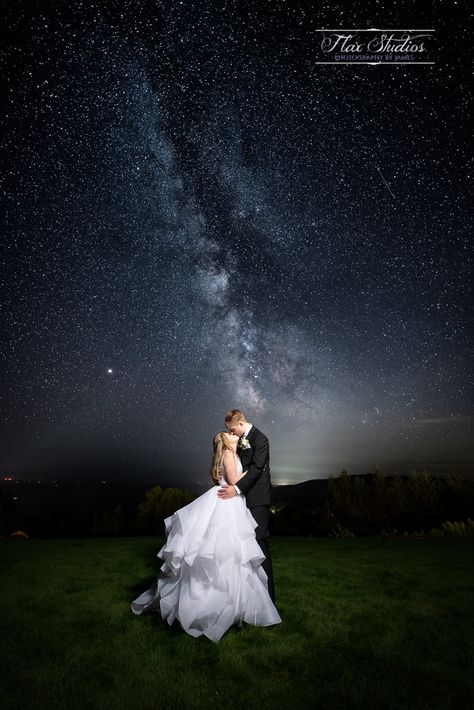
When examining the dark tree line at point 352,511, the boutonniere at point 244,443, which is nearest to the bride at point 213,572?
the boutonniere at point 244,443

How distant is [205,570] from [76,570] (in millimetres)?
4672

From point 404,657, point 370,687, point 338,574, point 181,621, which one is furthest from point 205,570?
point 338,574

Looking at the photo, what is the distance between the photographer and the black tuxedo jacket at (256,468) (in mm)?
5290

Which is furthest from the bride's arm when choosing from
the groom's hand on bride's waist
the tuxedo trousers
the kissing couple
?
the tuxedo trousers

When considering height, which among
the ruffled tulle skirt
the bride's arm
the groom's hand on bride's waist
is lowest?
the ruffled tulle skirt

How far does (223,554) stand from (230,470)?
3.46ft

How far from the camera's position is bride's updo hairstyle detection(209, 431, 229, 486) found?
5344 mm

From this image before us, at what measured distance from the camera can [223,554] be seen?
4.60 meters

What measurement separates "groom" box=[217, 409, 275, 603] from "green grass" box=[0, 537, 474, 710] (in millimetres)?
1020

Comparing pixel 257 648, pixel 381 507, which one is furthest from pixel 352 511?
pixel 257 648

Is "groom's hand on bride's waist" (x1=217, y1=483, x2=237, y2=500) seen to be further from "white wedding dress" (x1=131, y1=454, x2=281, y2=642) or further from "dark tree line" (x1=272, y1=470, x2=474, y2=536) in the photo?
"dark tree line" (x1=272, y1=470, x2=474, y2=536)

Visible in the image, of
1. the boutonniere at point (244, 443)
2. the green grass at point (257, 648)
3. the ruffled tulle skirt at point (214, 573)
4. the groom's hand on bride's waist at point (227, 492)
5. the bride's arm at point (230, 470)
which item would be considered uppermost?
the boutonniere at point (244, 443)

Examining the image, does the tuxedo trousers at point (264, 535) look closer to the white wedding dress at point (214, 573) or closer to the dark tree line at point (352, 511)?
the white wedding dress at point (214, 573)

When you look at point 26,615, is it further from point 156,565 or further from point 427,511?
point 427,511
